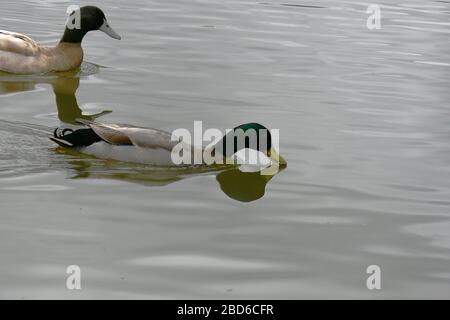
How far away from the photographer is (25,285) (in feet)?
21.7

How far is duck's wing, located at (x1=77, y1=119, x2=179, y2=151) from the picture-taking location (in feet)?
31.3

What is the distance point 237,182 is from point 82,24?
638cm

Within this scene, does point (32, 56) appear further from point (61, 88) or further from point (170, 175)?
point (170, 175)

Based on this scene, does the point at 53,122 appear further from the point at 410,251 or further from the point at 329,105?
the point at 410,251

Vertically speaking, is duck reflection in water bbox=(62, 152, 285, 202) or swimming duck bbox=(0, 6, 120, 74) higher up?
swimming duck bbox=(0, 6, 120, 74)

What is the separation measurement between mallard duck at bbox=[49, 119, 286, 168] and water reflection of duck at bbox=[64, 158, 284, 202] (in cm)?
8

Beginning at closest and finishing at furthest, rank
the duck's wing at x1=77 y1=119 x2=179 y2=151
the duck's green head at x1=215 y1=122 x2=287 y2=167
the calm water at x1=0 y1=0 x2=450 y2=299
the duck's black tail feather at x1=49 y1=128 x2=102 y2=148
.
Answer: the calm water at x1=0 y1=0 x2=450 y2=299
the duck's wing at x1=77 y1=119 x2=179 y2=151
the duck's black tail feather at x1=49 y1=128 x2=102 y2=148
the duck's green head at x1=215 y1=122 x2=287 y2=167

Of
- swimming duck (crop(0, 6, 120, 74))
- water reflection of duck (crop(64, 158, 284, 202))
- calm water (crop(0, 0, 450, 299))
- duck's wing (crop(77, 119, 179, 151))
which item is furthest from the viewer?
swimming duck (crop(0, 6, 120, 74))

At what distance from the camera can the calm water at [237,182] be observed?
7043 millimetres

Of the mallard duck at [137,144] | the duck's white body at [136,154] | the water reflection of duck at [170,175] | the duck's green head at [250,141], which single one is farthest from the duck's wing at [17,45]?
the duck's green head at [250,141]

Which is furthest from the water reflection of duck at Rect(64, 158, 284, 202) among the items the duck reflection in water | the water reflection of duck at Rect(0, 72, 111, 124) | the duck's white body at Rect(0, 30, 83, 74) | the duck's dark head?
the duck's dark head

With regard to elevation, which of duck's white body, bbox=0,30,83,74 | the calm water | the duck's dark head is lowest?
the calm water

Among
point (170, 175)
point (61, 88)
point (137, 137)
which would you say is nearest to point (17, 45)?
point (61, 88)

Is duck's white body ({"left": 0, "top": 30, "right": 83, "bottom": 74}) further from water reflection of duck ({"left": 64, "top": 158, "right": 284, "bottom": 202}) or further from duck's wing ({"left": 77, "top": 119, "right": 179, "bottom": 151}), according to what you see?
duck's wing ({"left": 77, "top": 119, "right": 179, "bottom": 151})
